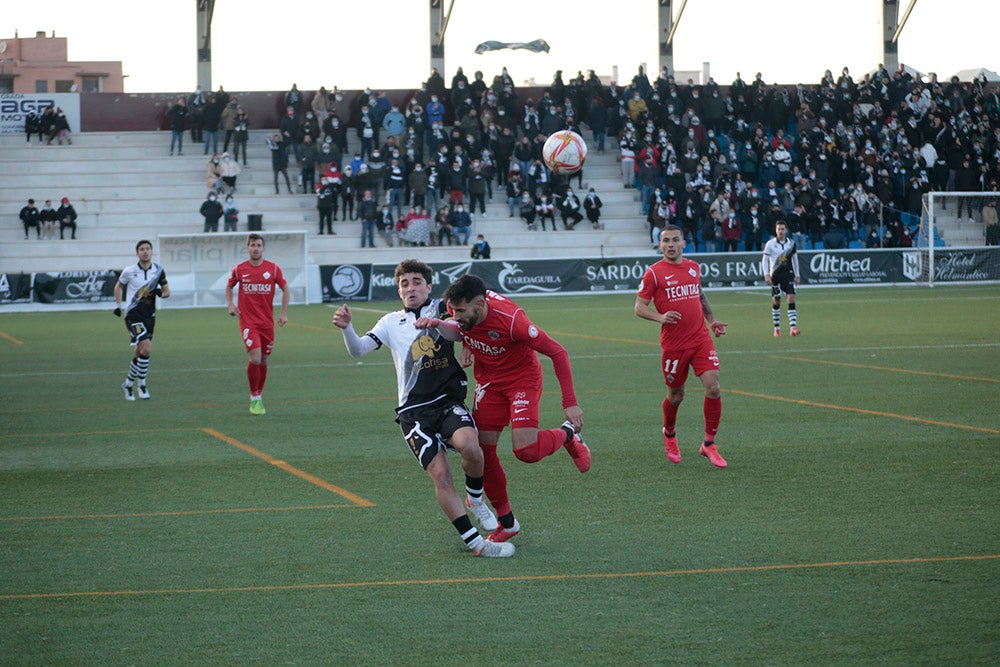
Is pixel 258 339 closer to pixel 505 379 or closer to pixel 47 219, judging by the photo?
pixel 505 379

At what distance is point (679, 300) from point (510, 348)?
362cm

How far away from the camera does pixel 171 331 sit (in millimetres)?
28516

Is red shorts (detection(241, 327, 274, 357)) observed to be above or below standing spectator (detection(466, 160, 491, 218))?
below

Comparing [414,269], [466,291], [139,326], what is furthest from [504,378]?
[139,326]

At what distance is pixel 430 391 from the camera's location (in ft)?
25.3

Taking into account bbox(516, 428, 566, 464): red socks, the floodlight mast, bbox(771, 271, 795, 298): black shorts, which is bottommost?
bbox(516, 428, 566, 464): red socks

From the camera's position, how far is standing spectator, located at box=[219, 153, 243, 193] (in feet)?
140

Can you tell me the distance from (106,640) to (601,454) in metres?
6.22

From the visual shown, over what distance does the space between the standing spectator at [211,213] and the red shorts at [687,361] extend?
1209 inches

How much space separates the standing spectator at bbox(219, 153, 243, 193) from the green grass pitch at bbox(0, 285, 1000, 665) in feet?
85.1

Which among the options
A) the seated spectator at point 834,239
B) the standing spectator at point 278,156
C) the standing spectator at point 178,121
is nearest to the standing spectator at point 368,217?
the standing spectator at point 278,156

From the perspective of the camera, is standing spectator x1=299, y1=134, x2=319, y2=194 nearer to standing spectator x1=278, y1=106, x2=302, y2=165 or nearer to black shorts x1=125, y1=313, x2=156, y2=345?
standing spectator x1=278, y1=106, x2=302, y2=165

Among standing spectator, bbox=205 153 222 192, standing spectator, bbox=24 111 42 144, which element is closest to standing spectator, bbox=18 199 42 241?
standing spectator, bbox=24 111 42 144

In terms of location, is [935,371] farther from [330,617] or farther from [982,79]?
[982,79]
